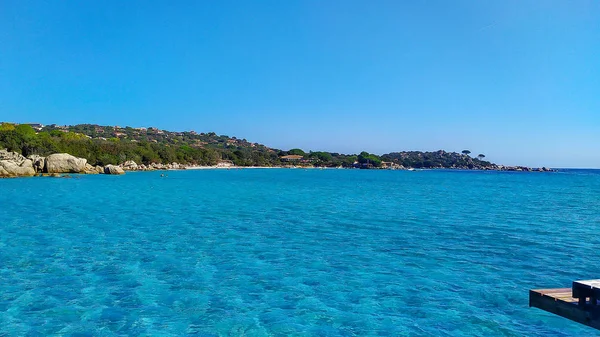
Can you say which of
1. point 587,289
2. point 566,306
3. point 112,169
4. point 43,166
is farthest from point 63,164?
point 587,289

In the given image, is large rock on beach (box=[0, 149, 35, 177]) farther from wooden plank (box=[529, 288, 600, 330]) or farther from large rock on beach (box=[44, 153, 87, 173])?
wooden plank (box=[529, 288, 600, 330])

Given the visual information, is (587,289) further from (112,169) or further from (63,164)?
(112,169)

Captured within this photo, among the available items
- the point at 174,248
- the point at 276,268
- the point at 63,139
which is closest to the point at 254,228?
the point at 174,248

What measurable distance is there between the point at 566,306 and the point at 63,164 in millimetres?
73687

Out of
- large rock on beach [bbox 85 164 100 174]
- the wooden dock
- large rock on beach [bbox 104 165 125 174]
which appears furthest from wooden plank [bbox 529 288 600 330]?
large rock on beach [bbox 85 164 100 174]

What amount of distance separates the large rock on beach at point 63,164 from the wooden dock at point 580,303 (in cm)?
7199

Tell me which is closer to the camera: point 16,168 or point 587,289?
point 587,289

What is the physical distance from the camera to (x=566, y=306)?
569 centimetres

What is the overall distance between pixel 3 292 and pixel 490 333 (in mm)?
10488

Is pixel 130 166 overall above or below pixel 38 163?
below

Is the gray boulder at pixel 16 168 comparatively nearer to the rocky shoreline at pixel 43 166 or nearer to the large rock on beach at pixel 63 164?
the rocky shoreline at pixel 43 166

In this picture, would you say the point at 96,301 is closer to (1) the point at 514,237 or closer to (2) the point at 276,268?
(2) the point at 276,268

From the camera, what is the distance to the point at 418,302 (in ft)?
31.6

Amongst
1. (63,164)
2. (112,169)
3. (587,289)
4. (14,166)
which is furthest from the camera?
(112,169)
